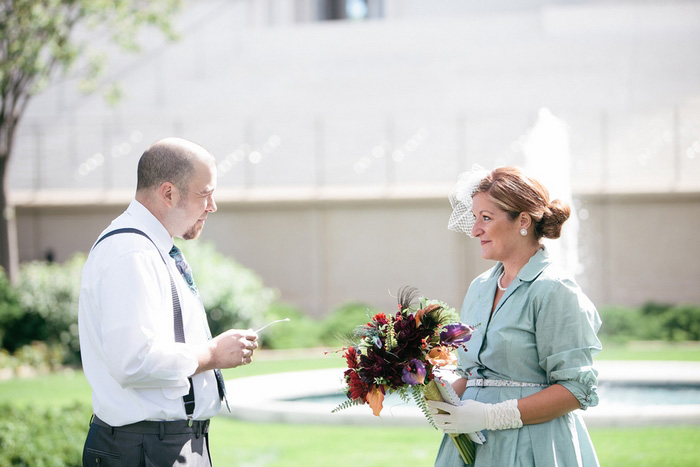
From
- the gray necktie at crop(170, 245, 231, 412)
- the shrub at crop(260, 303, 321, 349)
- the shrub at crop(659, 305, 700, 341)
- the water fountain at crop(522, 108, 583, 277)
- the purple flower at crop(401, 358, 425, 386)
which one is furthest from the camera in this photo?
the water fountain at crop(522, 108, 583, 277)

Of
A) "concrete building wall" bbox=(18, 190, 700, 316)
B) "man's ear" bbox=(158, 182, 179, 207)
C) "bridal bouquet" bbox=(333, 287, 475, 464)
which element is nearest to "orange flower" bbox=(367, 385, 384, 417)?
"bridal bouquet" bbox=(333, 287, 475, 464)

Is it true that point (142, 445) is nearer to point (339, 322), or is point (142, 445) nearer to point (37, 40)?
point (339, 322)

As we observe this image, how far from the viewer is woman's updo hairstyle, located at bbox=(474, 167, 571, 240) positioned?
3.78m

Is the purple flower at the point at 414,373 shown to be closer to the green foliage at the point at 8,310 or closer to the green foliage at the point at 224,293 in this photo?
the green foliage at the point at 224,293

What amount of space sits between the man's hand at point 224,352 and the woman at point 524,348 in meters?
0.87

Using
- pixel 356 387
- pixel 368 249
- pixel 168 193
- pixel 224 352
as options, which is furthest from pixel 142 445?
pixel 368 249

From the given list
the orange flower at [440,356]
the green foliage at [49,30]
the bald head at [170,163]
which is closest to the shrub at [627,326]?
the green foliage at [49,30]

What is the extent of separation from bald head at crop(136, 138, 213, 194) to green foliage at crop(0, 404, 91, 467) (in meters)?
3.99

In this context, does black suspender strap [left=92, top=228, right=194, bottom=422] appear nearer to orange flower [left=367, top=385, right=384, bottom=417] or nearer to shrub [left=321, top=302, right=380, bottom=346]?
orange flower [left=367, top=385, right=384, bottom=417]

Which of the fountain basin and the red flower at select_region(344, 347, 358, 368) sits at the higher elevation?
the red flower at select_region(344, 347, 358, 368)

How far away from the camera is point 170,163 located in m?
3.71

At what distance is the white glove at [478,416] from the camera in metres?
3.64

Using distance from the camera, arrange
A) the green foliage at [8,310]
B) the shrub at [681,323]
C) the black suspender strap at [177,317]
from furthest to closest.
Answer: the shrub at [681,323] → the green foliage at [8,310] → the black suspender strap at [177,317]

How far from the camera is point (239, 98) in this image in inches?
1119
